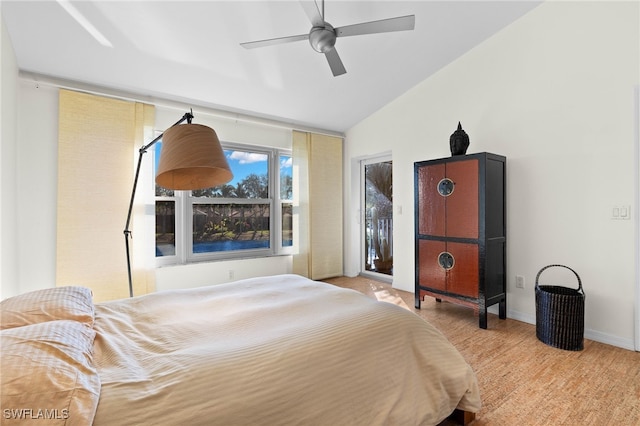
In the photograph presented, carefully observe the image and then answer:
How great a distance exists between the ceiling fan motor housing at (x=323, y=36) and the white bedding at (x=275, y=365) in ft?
5.47

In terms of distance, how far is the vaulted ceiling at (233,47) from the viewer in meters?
2.29

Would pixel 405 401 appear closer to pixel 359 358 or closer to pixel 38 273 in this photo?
pixel 359 358

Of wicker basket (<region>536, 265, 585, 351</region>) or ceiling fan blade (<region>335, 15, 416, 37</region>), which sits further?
wicker basket (<region>536, 265, 585, 351</region>)

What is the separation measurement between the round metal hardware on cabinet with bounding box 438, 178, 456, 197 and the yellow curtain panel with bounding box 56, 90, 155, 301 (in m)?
3.09

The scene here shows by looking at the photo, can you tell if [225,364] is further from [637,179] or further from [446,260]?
[637,179]

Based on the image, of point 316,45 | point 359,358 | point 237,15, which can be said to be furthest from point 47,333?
point 237,15

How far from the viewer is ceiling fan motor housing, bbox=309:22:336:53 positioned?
79.7 inches

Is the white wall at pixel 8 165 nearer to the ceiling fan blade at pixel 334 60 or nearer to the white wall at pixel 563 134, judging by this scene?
the ceiling fan blade at pixel 334 60

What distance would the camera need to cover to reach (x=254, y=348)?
117 cm

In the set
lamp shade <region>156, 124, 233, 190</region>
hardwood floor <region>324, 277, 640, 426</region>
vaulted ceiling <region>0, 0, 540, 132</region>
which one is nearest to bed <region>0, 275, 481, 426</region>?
hardwood floor <region>324, 277, 640, 426</region>

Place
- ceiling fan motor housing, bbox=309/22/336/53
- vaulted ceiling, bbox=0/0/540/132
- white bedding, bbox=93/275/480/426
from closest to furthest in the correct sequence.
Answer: white bedding, bbox=93/275/480/426
ceiling fan motor housing, bbox=309/22/336/53
vaulted ceiling, bbox=0/0/540/132

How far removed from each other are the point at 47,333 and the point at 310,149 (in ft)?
12.6

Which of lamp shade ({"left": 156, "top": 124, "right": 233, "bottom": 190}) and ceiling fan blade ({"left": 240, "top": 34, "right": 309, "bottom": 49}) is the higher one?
ceiling fan blade ({"left": 240, "top": 34, "right": 309, "bottom": 49})

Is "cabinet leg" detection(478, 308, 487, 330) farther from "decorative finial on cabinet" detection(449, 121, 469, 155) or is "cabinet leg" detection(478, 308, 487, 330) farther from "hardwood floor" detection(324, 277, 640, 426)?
"decorative finial on cabinet" detection(449, 121, 469, 155)
